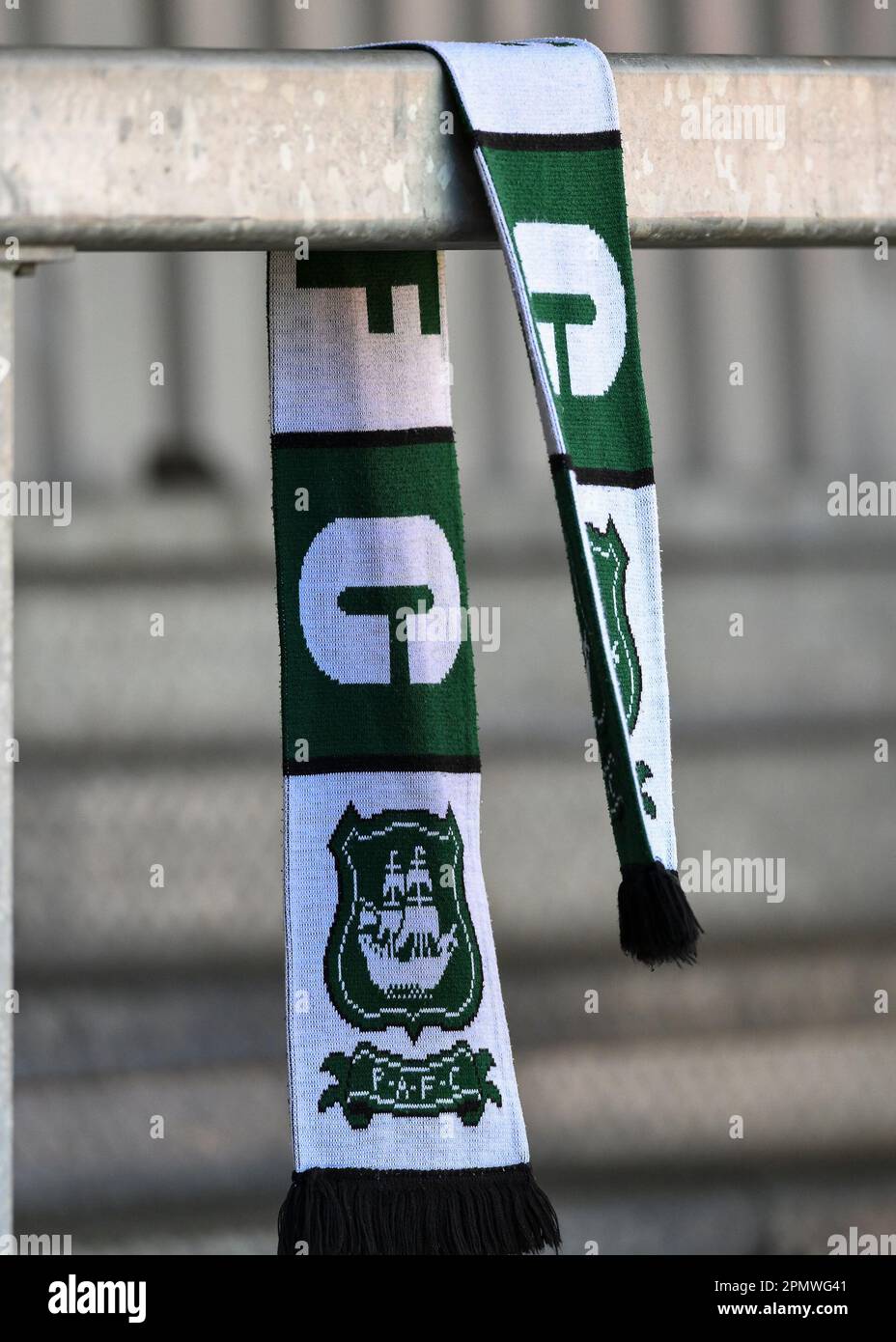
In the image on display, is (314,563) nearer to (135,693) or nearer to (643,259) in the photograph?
(135,693)

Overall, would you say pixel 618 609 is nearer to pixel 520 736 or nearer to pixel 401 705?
pixel 401 705

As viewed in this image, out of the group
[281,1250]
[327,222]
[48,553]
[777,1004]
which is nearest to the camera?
[327,222]

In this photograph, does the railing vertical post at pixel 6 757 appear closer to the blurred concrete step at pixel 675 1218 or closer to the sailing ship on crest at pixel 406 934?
the sailing ship on crest at pixel 406 934

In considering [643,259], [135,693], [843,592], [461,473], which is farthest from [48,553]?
[843,592]

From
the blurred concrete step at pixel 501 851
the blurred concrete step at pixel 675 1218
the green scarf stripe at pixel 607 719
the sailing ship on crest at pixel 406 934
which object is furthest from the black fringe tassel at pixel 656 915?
the blurred concrete step at pixel 675 1218

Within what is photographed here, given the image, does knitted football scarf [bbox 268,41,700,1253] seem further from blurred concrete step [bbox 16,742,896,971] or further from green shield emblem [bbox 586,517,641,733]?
blurred concrete step [bbox 16,742,896,971]

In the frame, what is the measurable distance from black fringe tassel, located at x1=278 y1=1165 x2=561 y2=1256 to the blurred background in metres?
1.06

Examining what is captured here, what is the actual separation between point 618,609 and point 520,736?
1.18 m

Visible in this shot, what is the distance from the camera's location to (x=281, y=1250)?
0.95 metres

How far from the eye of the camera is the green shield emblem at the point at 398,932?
3.28 feet

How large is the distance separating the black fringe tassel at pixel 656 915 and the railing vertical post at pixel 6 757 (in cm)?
30

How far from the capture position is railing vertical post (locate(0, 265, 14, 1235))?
78cm

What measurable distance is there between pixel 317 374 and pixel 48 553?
1.05 metres

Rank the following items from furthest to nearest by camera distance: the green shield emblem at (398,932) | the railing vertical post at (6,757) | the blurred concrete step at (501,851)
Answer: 1. the blurred concrete step at (501,851)
2. the green shield emblem at (398,932)
3. the railing vertical post at (6,757)
